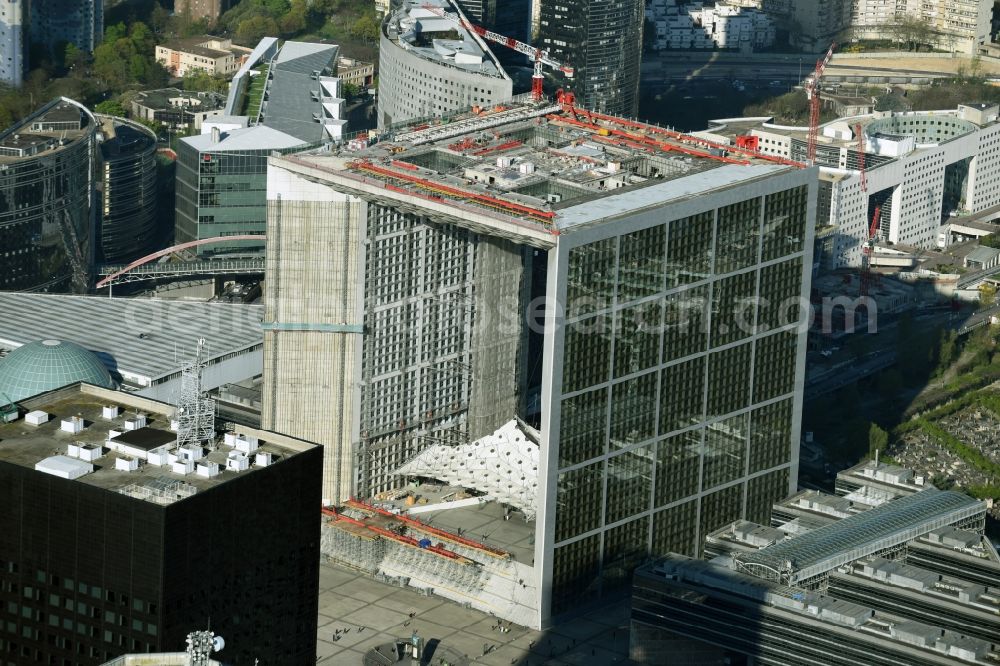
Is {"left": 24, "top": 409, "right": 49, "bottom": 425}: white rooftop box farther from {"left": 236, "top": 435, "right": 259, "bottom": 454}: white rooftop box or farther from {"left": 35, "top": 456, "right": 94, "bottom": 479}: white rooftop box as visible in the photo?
{"left": 236, "top": 435, "right": 259, "bottom": 454}: white rooftop box

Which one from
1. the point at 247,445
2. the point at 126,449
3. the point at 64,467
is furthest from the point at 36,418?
the point at 247,445

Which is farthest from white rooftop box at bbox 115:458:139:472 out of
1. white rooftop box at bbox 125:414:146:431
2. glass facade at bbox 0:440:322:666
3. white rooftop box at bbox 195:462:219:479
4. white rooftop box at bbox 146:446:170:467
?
white rooftop box at bbox 125:414:146:431

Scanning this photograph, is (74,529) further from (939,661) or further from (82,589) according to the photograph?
(939,661)

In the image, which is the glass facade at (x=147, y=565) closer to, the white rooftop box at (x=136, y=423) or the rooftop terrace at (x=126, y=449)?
the rooftop terrace at (x=126, y=449)

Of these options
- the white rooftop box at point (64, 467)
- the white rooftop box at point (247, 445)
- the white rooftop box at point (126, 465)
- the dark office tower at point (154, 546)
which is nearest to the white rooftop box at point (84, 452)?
the dark office tower at point (154, 546)

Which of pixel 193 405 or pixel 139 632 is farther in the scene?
pixel 193 405

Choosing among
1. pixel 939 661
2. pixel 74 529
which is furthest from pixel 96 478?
pixel 939 661
